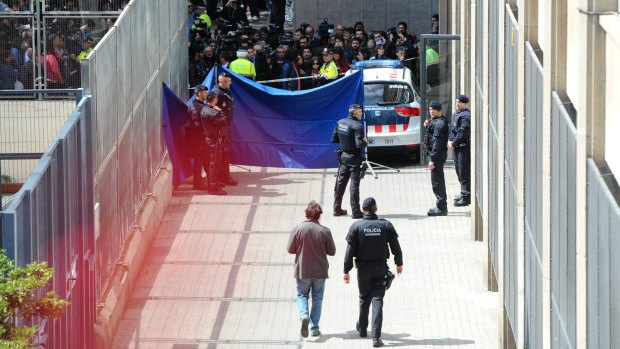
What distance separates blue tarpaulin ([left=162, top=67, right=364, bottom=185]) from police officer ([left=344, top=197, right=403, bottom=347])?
8.93 meters

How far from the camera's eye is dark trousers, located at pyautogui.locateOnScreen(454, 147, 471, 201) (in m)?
21.9

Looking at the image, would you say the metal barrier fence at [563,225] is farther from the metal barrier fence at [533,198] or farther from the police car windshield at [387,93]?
the police car windshield at [387,93]

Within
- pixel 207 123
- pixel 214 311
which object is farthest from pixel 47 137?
pixel 214 311

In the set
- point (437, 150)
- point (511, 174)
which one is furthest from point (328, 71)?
point (511, 174)

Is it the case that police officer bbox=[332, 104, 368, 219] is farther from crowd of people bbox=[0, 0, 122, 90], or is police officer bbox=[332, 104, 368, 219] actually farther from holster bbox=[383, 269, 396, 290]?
holster bbox=[383, 269, 396, 290]

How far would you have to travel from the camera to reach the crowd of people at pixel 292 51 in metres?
28.4

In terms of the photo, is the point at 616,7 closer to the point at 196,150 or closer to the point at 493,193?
the point at 493,193

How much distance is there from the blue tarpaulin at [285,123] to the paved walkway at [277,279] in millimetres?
451

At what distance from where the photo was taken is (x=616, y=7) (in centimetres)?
Answer: 762

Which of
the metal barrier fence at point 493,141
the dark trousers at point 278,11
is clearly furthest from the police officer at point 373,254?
the dark trousers at point 278,11

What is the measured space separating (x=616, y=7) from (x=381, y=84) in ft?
58.2

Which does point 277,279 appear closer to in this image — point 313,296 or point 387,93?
point 313,296

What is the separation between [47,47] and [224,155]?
3951 millimetres

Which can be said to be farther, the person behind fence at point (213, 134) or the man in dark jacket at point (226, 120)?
the man in dark jacket at point (226, 120)
